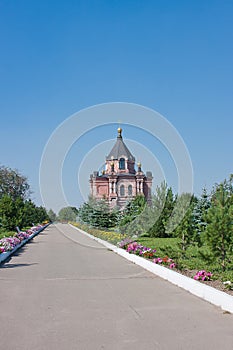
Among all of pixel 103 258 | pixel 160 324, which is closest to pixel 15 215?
pixel 103 258

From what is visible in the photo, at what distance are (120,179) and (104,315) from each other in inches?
2260

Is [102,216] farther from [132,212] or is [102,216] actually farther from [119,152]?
[119,152]

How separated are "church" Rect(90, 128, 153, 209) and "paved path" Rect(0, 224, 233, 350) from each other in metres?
46.3

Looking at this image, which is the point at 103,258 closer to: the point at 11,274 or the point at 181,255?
the point at 181,255

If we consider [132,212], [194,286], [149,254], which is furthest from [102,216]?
[194,286]

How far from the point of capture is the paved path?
4.70 meters

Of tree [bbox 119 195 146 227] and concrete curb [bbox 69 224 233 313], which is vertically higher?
tree [bbox 119 195 146 227]

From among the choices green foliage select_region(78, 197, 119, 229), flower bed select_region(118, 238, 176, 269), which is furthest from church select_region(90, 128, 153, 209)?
flower bed select_region(118, 238, 176, 269)

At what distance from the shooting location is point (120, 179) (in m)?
63.4

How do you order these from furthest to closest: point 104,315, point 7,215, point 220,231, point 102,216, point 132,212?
point 102,216 < point 132,212 < point 7,215 < point 220,231 < point 104,315

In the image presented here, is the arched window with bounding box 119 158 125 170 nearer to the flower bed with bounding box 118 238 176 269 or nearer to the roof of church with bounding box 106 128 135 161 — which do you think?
the roof of church with bounding box 106 128 135 161

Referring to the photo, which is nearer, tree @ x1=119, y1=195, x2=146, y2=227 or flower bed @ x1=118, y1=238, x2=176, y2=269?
flower bed @ x1=118, y1=238, x2=176, y2=269

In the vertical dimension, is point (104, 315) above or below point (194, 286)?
below

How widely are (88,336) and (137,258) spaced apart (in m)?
8.10
